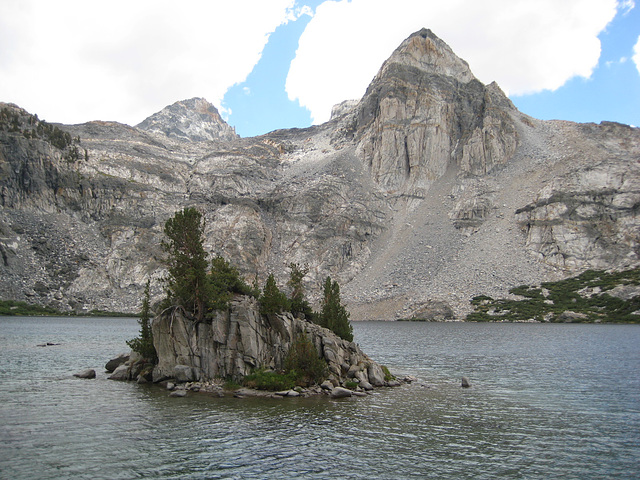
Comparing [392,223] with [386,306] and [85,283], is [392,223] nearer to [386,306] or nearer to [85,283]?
[386,306]

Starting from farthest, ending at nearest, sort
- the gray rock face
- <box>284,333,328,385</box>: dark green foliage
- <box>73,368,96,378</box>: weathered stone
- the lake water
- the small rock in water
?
<box>73,368,96,378</box>: weathered stone < the gray rock face < <box>284,333,328,385</box>: dark green foliage < the small rock in water < the lake water

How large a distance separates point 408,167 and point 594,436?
157252mm

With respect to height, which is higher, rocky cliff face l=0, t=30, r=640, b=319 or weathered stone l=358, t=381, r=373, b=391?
rocky cliff face l=0, t=30, r=640, b=319

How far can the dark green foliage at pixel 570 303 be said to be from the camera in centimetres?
10956

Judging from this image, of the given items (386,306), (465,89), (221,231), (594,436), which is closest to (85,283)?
(221,231)

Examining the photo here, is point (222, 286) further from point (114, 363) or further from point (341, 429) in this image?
point (341, 429)

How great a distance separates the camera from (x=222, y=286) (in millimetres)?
41094

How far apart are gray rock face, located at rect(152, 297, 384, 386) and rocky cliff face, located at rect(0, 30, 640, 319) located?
83.7 m

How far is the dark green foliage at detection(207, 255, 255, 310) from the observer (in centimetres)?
3929

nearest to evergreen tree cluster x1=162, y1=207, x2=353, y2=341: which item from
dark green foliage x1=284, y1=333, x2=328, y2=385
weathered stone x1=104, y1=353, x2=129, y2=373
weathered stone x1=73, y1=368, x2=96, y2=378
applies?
dark green foliage x1=284, y1=333, x2=328, y2=385

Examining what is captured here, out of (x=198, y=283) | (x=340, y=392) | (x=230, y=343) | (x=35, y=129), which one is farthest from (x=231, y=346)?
(x=35, y=129)

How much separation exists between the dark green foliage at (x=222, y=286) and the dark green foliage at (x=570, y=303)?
8313 cm

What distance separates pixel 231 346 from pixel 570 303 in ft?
338

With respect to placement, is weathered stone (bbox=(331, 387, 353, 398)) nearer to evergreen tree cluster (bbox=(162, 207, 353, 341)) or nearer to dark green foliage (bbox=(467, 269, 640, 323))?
evergreen tree cluster (bbox=(162, 207, 353, 341))
